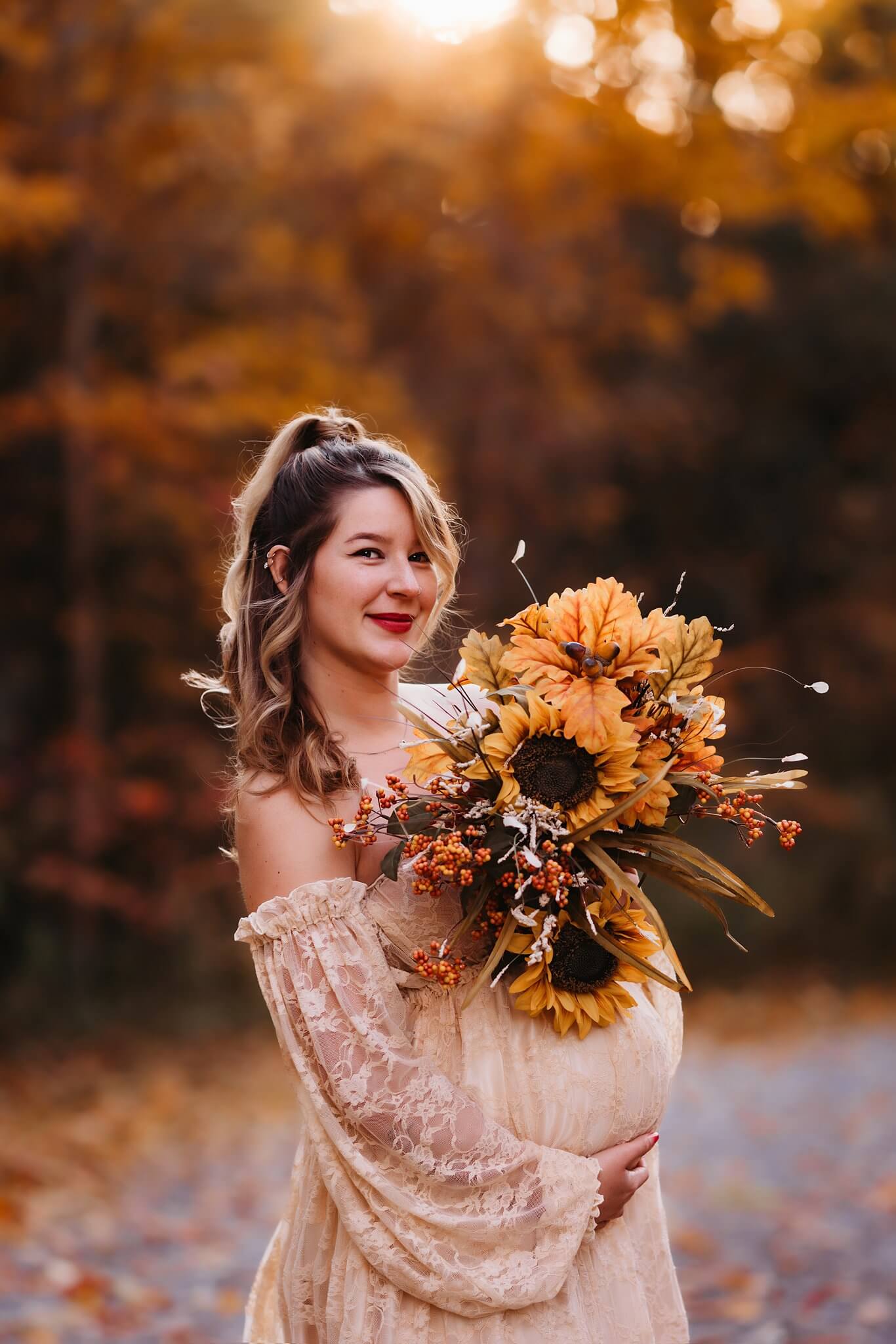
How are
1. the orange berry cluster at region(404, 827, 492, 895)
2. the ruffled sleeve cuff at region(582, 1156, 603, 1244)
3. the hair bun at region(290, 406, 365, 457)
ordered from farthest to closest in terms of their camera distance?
the hair bun at region(290, 406, 365, 457), the ruffled sleeve cuff at region(582, 1156, 603, 1244), the orange berry cluster at region(404, 827, 492, 895)

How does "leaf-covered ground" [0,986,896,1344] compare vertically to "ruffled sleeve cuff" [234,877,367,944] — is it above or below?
below

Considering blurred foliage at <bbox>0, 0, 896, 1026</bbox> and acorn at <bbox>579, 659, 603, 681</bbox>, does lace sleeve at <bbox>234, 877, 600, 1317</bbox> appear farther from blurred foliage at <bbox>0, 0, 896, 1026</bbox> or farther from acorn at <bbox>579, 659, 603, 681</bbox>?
blurred foliage at <bbox>0, 0, 896, 1026</bbox>

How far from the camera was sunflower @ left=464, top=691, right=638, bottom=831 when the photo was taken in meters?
2.11

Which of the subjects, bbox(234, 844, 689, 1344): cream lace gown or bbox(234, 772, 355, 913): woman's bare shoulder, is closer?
bbox(234, 844, 689, 1344): cream lace gown

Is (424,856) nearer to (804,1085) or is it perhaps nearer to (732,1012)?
(804,1085)

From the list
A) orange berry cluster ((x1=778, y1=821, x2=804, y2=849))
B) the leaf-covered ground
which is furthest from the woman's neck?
the leaf-covered ground

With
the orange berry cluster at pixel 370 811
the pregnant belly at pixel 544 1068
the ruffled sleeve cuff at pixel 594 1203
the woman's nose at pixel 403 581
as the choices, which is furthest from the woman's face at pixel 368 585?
the ruffled sleeve cuff at pixel 594 1203

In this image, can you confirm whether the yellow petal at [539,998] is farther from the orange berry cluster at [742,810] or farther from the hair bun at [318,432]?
the hair bun at [318,432]

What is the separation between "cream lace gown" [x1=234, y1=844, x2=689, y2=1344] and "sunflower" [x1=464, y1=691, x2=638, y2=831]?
305 mm

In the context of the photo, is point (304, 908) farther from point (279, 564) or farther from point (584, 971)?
point (279, 564)

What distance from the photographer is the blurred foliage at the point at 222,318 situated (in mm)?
8805

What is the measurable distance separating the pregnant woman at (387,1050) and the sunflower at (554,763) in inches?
12.9

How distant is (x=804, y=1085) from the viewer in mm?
8664

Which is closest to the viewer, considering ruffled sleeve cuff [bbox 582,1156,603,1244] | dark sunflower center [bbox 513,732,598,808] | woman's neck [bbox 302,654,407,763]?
dark sunflower center [bbox 513,732,598,808]
